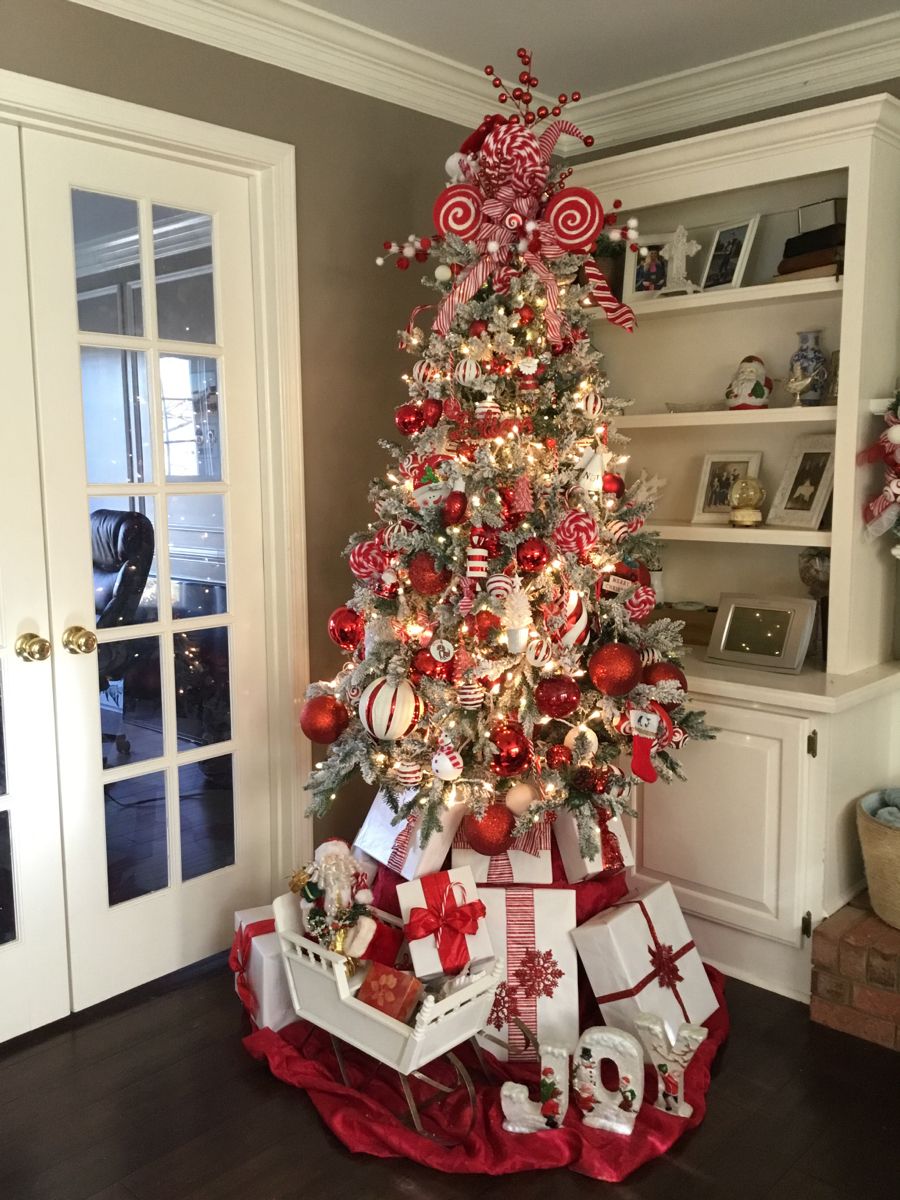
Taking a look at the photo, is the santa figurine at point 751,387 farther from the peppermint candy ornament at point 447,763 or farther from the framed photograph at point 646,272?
the peppermint candy ornament at point 447,763

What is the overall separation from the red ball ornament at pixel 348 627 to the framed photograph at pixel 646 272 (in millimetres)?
1345

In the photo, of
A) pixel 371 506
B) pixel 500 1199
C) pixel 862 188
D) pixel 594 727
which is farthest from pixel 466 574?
pixel 862 188

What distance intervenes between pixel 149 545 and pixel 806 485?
1.85 meters

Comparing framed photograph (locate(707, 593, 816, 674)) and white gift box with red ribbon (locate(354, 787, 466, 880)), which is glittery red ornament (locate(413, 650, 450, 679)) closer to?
white gift box with red ribbon (locate(354, 787, 466, 880))

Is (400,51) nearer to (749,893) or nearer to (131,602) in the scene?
(131,602)

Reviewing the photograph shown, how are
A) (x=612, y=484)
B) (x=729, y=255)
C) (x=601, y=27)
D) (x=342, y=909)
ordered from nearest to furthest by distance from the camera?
(x=342, y=909), (x=612, y=484), (x=601, y=27), (x=729, y=255)

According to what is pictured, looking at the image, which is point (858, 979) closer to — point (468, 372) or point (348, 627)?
point (348, 627)

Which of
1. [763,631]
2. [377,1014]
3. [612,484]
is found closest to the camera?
[377,1014]

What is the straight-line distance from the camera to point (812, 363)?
2.87 meters

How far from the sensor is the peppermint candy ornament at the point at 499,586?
226 cm

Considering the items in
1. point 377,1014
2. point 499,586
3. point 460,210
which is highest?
point 460,210

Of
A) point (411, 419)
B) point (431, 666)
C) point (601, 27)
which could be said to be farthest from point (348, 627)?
point (601, 27)

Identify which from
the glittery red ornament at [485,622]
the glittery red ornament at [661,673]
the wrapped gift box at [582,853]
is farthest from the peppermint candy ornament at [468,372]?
the wrapped gift box at [582,853]

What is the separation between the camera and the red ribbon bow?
7.27ft
